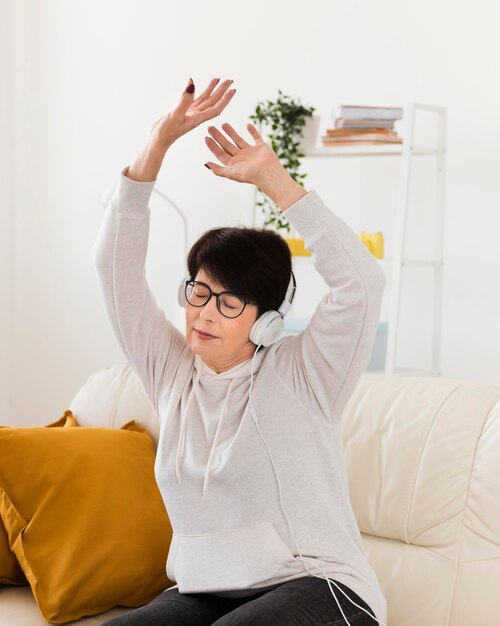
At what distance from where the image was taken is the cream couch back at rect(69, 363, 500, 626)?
5.84 feet

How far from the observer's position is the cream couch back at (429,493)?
178cm

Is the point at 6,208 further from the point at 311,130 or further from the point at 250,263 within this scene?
the point at 250,263

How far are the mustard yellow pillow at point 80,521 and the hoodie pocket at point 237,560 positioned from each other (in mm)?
345

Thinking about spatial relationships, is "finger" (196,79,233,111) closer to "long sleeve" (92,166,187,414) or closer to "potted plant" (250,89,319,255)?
"long sleeve" (92,166,187,414)

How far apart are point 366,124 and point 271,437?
6.02 ft

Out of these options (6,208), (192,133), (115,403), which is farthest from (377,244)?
(6,208)

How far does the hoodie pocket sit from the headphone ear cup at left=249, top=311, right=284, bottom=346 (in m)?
0.34

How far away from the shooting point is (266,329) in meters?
1.71

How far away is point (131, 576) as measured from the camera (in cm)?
198

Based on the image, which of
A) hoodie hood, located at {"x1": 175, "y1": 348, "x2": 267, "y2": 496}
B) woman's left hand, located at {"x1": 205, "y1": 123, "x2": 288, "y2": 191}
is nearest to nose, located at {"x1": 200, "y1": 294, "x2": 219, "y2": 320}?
hoodie hood, located at {"x1": 175, "y1": 348, "x2": 267, "y2": 496}

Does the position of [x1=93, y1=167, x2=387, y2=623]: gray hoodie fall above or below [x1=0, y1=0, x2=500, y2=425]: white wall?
below

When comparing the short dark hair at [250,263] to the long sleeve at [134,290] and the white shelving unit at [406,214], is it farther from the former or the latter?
the white shelving unit at [406,214]

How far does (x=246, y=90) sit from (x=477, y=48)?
38.8 inches

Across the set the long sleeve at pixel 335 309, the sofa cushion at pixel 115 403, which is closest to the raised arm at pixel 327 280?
the long sleeve at pixel 335 309
